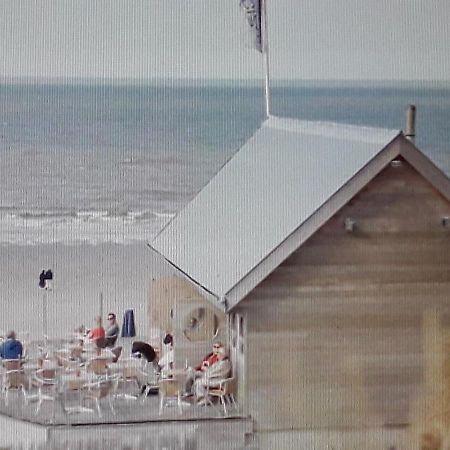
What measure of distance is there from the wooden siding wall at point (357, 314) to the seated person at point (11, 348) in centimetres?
70

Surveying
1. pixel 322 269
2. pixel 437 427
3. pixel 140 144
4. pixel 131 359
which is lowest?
pixel 437 427

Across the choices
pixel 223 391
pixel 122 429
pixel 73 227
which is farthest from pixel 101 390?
pixel 73 227

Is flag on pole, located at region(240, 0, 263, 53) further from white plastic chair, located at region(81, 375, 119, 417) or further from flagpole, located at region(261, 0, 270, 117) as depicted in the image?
white plastic chair, located at region(81, 375, 119, 417)

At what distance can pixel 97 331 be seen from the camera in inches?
146

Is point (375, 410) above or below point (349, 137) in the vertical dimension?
below

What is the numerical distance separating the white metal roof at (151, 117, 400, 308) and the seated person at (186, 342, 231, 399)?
264 mm

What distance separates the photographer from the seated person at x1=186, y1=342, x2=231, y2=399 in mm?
3732

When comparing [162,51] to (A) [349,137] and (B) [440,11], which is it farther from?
(B) [440,11]

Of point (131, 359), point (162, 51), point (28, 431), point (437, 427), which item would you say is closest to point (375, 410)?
point (437, 427)

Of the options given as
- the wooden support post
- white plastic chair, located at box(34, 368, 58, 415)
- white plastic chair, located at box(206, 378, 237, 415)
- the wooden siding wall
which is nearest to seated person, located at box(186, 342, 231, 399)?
white plastic chair, located at box(206, 378, 237, 415)

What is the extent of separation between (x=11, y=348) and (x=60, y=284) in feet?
0.80

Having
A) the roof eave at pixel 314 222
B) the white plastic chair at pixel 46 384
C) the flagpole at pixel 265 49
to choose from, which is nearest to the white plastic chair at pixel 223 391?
the roof eave at pixel 314 222

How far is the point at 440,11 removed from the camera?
3.88 meters

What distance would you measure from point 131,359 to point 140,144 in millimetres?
664
